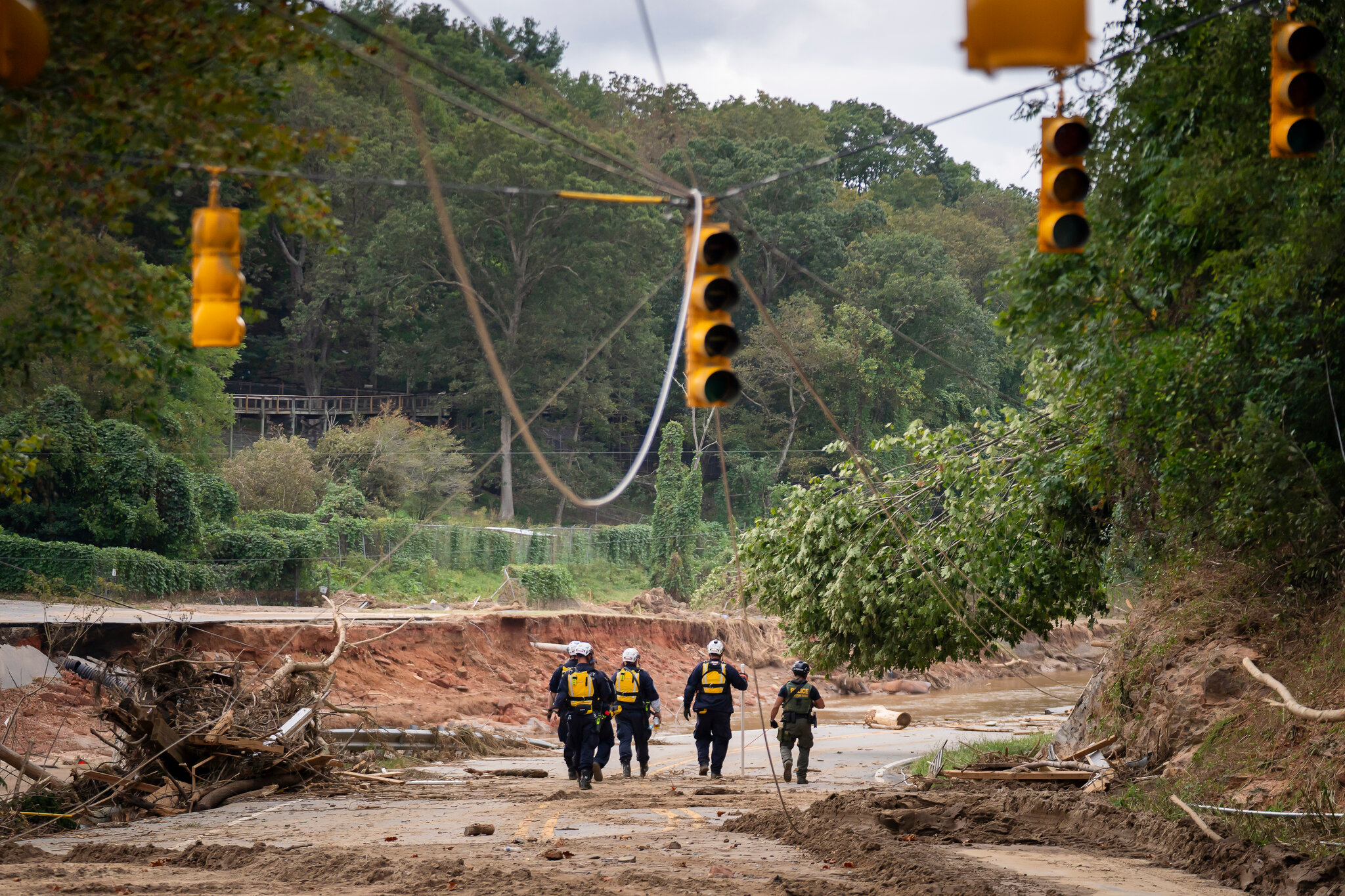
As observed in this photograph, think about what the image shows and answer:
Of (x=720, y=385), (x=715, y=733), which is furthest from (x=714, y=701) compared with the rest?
(x=720, y=385)

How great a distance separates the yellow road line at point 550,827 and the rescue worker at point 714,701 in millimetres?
4834

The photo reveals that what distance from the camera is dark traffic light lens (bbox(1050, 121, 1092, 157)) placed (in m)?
7.16

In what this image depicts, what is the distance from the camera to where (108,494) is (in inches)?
1294

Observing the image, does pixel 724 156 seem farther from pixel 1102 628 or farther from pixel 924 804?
pixel 924 804

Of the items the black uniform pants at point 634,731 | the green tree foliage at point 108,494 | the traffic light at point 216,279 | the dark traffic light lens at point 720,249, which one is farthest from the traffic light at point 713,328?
the green tree foliage at point 108,494

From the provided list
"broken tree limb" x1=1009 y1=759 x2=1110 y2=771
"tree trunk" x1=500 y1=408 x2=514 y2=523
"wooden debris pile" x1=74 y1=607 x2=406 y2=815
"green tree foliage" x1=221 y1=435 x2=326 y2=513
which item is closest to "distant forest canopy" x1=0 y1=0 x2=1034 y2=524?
"tree trunk" x1=500 y1=408 x2=514 y2=523

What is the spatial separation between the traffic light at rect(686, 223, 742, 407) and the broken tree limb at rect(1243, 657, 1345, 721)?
232 inches

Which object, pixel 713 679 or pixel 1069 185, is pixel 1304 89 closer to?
pixel 1069 185

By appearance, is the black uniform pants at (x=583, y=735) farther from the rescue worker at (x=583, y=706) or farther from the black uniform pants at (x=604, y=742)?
the black uniform pants at (x=604, y=742)

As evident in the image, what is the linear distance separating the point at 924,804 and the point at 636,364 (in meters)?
51.1

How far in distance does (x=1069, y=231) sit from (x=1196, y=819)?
6058 mm

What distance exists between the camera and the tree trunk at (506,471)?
54875 millimetres

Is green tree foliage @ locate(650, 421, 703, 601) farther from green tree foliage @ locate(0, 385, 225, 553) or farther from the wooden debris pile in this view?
the wooden debris pile

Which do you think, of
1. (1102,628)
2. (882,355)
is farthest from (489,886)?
(882,355)
